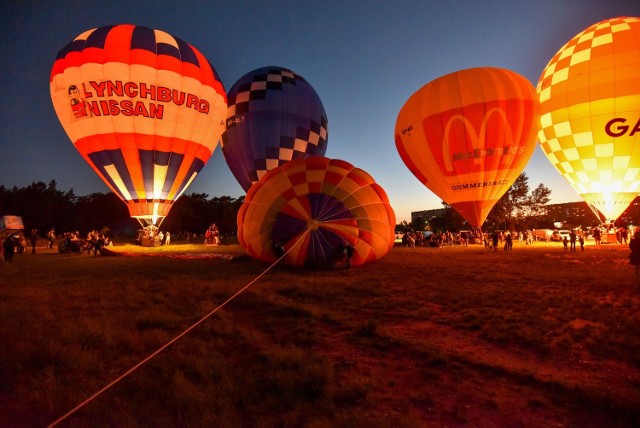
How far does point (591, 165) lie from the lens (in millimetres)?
15930

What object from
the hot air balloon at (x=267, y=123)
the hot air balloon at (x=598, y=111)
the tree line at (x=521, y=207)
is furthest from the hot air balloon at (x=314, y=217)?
the tree line at (x=521, y=207)

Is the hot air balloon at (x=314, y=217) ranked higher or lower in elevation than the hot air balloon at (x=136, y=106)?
lower

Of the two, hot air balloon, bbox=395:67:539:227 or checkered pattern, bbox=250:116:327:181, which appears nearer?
hot air balloon, bbox=395:67:539:227

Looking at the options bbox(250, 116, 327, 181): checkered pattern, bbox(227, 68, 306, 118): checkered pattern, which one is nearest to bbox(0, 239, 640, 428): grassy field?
bbox(250, 116, 327, 181): checkered pattern

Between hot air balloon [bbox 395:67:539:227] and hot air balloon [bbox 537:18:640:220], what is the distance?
3.27m

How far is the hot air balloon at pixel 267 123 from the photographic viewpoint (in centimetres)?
1638

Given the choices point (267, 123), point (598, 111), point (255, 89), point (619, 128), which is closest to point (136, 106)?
point (267, 123)

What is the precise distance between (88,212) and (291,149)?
127ft

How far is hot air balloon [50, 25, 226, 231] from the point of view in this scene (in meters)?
12.3

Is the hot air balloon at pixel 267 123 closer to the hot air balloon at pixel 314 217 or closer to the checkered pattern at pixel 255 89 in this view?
the checkered pattern at pixel 255 89

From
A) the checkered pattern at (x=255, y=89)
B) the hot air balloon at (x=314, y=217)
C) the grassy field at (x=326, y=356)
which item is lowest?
the grassy field at (x=326, y=356)

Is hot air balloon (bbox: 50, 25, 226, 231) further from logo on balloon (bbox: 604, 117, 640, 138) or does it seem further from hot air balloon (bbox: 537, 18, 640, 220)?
logo on balloon (bbox: 604, 117, 640, 138)

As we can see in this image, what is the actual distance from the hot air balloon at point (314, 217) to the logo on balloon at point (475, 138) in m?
6.47

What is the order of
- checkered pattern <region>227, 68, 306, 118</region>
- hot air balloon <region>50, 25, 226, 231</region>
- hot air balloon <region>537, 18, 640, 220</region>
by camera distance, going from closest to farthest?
hot air balloon <region>50, 25, 226, 231</region>, hot air balloon <region>537, 18, 640, 220</region>, checkered pattern <region>227, 68, 306, 118</region>
